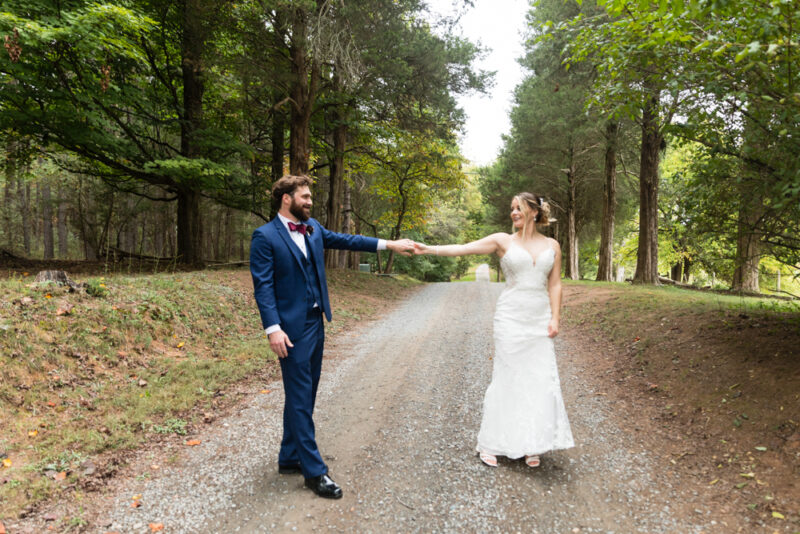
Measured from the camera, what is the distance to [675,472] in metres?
3.55

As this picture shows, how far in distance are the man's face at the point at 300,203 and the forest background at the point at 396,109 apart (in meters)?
2.97

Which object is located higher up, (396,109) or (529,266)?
(396,109)

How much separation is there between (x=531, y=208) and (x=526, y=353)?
4.37ft

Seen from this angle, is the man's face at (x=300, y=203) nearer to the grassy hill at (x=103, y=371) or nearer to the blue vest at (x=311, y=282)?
the blue vest at (x=311, y=282)

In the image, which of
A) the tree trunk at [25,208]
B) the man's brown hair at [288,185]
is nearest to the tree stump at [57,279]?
the man's brown hair at [288,185]

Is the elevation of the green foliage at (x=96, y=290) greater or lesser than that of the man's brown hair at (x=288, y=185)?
lesser

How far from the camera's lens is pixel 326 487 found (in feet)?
10.3

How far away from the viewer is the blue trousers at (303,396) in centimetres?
319

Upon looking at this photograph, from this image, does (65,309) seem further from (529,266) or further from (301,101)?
(301,101)

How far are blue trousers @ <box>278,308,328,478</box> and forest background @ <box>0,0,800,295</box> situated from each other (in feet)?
11.0

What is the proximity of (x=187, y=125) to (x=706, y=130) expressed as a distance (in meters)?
13.1

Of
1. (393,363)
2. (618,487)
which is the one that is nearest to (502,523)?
(618,487)

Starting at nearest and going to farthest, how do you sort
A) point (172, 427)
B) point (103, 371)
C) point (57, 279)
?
point (172, 427) → point (103, 371) → point (57, 279)

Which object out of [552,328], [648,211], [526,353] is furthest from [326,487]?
[648,211]
